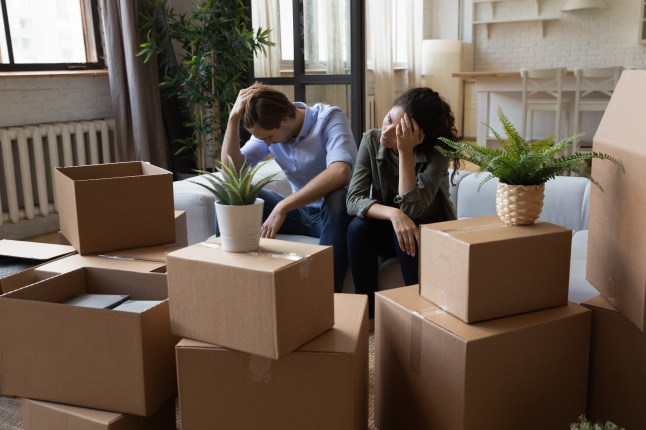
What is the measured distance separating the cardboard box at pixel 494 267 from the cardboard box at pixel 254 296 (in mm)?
244

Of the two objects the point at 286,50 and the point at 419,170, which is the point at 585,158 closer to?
the point at 419,170

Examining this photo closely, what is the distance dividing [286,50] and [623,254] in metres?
3.05

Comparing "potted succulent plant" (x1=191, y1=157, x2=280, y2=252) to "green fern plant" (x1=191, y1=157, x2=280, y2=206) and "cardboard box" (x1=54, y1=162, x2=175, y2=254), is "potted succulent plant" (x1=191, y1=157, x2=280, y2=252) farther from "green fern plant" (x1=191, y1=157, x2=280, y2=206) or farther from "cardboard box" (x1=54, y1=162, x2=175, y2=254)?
"cardboard box" (x1=54, y1=162, x2=175, y2=254)

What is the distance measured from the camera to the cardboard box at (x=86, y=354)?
4.35 ft

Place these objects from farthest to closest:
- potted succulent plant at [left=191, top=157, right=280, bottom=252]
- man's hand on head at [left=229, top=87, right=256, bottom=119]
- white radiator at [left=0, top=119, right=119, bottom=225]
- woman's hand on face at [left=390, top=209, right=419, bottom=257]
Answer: white radiator at [left=0, top=119, right=119, bottom=225]
man's hand on head at [left=229, top=87, right=256, bottom=119]
woman's hand on face at [left=390, top=209, right=419, bottom=257]
potted succulent plant at [left=191, top=157, right=280, bottom=252]

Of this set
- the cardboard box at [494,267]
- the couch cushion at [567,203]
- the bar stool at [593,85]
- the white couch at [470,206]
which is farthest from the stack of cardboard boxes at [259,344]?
the bar stool at [593,85]

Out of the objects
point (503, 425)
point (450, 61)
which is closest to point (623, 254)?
point (503, 425)

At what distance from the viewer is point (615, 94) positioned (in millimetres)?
1406

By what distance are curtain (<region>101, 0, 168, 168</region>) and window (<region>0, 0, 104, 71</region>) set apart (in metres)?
0.19

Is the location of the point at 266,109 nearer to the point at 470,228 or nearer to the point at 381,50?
the point at 470,228

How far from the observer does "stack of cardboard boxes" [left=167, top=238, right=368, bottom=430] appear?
120cm

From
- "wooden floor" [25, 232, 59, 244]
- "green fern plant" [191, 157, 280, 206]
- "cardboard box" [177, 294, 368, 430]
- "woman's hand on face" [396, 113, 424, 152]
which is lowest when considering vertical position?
"wooden floor" [25, 232, 59, 244]

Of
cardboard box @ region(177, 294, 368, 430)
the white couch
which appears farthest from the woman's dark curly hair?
cardboard box @ region(177, 294, 368, 430)

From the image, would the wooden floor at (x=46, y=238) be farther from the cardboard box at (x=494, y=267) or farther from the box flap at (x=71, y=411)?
the cardboard box at (x=494, y=267)
